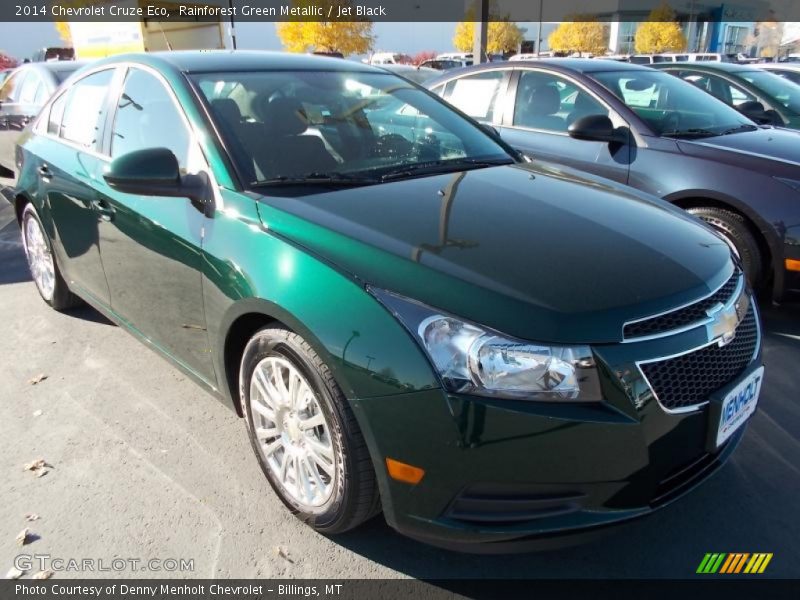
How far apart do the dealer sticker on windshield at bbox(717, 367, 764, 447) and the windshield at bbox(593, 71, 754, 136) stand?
2.82m

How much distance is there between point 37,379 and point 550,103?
4.15 meters

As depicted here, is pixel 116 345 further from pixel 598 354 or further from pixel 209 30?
pixel 209 30

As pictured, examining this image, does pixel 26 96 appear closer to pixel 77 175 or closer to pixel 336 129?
pixel 77 175

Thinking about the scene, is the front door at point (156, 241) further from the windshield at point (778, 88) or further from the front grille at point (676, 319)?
the windshield at point (778, 88)

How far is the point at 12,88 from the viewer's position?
323 inches

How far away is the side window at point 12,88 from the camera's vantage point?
8.00m

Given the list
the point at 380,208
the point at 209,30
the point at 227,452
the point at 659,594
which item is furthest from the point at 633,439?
the point at 209,30

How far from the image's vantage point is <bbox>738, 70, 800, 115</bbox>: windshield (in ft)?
22.7

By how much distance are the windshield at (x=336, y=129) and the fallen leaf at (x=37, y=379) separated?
6.39 feet

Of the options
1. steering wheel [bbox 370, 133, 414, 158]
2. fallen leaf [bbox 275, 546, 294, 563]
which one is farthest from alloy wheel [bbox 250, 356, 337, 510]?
steering wheel [bbox 370, 133, 414, 158]

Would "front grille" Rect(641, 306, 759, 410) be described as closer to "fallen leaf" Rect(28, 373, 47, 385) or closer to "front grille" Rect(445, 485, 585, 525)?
"front grille" Rect(445, 485, 585, 525)

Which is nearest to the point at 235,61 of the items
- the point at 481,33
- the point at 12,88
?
the point at 12,88

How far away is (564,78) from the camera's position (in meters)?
5.02

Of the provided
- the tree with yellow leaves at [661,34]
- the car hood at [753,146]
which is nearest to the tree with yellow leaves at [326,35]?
the tree with yellow leaves at [661,34]
